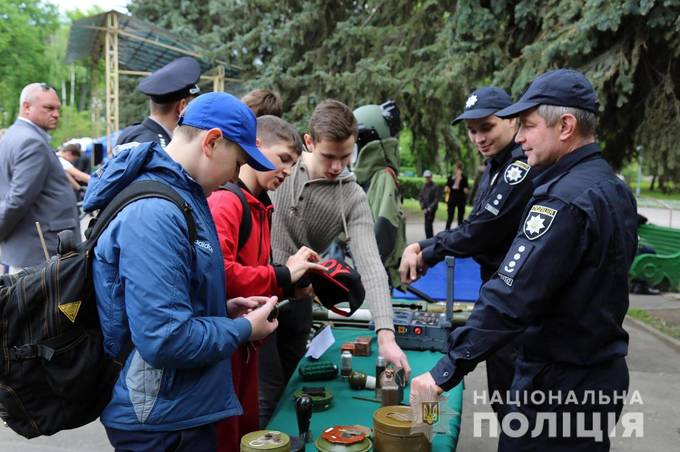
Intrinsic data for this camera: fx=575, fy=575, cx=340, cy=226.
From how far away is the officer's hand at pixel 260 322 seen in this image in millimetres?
1622

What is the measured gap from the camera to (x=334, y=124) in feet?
8.23

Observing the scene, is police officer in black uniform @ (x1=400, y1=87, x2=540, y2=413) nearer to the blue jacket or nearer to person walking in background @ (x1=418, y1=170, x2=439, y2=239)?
the blue jacket

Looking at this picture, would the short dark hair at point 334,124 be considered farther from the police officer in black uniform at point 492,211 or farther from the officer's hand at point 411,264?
the officer's hand at point 411,264

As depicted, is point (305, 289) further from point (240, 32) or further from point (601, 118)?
point (240, 32)

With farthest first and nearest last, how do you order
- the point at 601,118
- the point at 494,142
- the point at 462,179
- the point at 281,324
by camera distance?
the point at 462,179
the point at 601,118
the point at 494,142
the point at 281,324

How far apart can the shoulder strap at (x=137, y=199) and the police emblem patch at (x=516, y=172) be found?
1.78 metres

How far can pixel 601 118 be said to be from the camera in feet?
24.0

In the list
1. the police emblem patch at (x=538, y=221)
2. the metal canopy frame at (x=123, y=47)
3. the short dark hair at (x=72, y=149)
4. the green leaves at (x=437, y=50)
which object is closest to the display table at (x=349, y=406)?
the police emblem patch at (x=538, y=221)

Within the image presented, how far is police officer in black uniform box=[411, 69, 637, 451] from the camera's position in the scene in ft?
5.82

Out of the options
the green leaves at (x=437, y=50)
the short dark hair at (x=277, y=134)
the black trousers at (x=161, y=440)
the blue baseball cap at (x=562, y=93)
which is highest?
the green leaves at (x=437, y=50)

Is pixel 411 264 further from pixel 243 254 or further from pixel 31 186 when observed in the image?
pixel 31 186

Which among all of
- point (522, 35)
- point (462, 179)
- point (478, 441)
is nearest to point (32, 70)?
point (462, 179)

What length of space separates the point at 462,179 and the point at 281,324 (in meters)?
11.5

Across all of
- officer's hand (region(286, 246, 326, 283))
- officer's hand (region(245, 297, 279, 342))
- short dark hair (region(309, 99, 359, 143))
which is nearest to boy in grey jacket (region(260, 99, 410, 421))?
short dark hair (region(309, 99, 359, 143))
